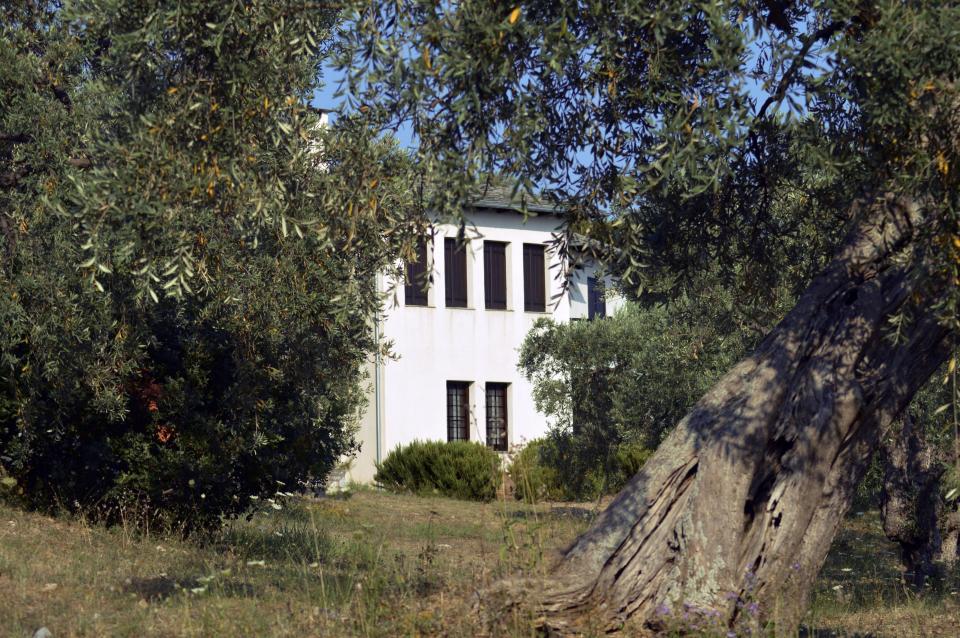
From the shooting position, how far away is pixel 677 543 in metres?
7.62

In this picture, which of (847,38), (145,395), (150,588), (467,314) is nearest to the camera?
(847,38)

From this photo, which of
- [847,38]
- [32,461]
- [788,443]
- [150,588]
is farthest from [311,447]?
[847,38]

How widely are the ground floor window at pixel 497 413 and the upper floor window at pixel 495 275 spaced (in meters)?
2.58

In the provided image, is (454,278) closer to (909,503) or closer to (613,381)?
(613,381)

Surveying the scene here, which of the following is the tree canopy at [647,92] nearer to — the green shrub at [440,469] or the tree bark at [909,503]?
the tree bark at [909,503]

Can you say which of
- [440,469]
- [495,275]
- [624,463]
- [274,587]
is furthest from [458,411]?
[274,587]

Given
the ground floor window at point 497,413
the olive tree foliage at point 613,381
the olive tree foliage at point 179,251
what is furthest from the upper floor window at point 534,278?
the olive tree foliage at point 179,251

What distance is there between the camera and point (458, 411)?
3441 centimetres

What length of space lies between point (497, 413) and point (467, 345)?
2437 mm

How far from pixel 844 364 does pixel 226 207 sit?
4476 mm

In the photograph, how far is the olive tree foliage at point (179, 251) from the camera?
743 cm

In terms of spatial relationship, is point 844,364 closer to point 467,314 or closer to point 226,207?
point 226,207

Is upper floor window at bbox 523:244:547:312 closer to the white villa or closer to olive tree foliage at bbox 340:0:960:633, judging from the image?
the white villa

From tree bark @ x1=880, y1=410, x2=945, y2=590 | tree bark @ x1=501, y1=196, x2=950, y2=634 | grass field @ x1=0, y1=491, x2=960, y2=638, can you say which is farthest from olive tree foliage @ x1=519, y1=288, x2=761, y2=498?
tree bark @ x1=501, y1=196, x2=950, y2=634
